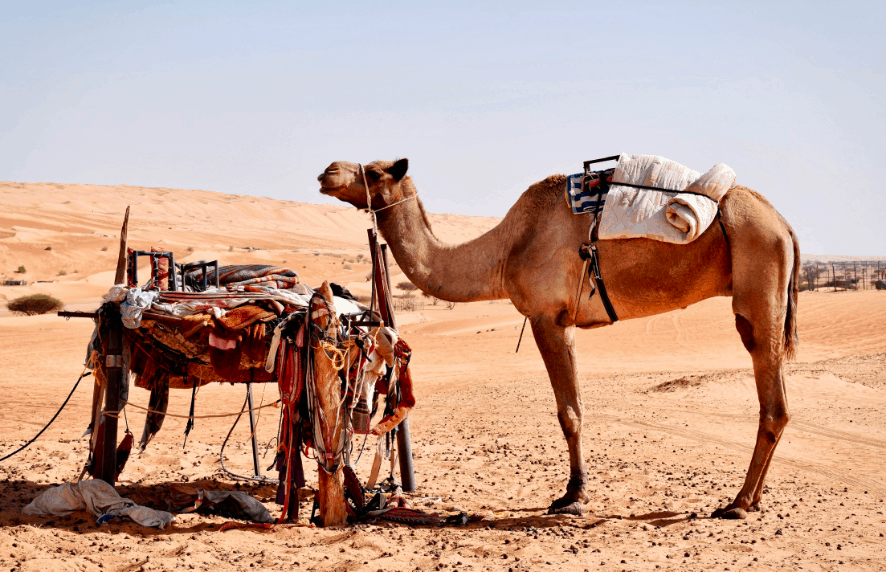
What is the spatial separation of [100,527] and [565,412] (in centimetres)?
421

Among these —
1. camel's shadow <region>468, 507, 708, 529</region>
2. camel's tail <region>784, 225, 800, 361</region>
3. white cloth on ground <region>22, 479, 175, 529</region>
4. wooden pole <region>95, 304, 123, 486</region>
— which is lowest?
camel's shadow <region>468, 507, 708, 529</region>

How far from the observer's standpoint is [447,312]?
38.4 metres

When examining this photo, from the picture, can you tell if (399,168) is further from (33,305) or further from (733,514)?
(33,305)

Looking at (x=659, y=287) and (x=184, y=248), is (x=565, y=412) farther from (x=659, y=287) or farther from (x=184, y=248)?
(x=184, y=248)

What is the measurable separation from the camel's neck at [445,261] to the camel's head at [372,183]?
0.14 metres

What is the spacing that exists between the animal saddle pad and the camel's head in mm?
1695

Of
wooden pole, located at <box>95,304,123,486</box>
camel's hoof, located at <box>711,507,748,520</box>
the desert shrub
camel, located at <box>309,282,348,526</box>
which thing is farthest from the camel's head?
the desert shrub

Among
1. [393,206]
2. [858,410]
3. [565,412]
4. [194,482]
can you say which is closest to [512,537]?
[565,412]

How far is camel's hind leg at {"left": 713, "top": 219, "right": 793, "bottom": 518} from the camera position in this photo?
6391 millimetres

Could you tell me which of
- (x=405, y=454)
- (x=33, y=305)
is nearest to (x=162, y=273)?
(x=405, y=454)

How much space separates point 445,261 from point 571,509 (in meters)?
2.70

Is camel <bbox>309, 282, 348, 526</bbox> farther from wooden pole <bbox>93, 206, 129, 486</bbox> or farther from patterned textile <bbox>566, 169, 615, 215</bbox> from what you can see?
patterned textile <bbox>566, 169, 615, 215</bbox>

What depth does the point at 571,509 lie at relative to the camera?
6.92m

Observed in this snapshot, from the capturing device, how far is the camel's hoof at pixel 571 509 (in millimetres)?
6926
